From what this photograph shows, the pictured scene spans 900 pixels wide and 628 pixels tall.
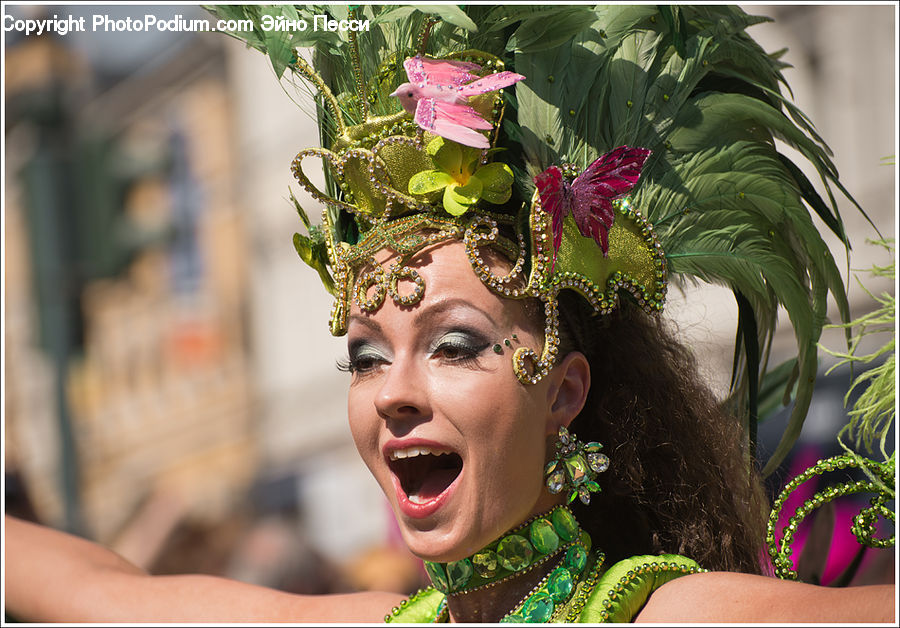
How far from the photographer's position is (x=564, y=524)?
2.53 meters

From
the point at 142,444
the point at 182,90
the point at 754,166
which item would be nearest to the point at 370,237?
the point at 754,166

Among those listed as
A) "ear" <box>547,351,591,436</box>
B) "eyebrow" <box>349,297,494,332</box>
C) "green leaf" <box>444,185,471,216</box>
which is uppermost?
"green leaf" <box>444,185,471,216</box>

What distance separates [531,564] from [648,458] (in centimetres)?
39

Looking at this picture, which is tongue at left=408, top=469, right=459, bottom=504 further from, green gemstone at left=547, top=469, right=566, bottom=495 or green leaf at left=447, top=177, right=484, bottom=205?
green leaf at left=447, top=177, right=484, bottom=205

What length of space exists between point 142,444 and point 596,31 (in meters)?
16.1

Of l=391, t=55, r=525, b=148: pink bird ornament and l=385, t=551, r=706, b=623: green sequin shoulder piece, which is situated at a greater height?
l=391, t=55, r=525, b=148: pink bird ornament

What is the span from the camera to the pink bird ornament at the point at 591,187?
2449mm

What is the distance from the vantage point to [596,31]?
102 inches

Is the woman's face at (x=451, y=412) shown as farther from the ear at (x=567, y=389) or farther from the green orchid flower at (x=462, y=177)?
the green orchid flower at (x=462, y=177)

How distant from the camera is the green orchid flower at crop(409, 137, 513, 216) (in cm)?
248

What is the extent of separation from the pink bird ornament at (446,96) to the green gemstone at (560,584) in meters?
0.93

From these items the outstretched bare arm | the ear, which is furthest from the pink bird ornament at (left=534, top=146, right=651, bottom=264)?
the outstretched bare arm

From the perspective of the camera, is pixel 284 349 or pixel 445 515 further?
pixel 284 349

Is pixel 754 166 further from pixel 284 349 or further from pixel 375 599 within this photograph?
pixel 284 349
